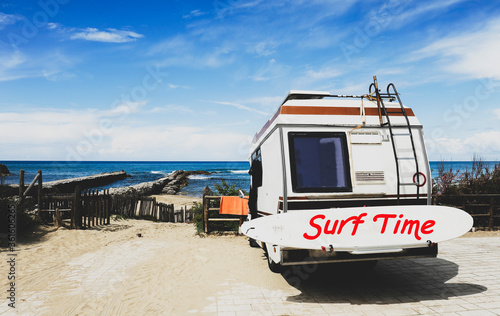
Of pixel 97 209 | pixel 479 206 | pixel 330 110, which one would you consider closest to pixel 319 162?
pixel 330 110

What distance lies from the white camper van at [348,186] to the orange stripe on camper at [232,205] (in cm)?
433

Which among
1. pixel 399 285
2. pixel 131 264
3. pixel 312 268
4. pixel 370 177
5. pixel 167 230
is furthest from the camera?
pixel 167 230

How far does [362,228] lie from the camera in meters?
4.40

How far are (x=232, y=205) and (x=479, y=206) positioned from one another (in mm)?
8730

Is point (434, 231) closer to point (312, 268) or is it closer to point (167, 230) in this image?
point (312, 268)

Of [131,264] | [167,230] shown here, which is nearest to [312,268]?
[131,264]

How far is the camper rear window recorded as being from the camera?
191 inches

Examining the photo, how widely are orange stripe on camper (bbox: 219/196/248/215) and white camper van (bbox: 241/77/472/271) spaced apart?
433 cm

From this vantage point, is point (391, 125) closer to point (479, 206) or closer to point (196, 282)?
point (196, 282)

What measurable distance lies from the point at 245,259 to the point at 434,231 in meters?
4.26

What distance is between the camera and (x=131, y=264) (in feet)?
23.6

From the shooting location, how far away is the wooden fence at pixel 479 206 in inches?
440

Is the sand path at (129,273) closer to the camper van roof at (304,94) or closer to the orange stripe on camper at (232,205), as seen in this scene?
the orange stripe on camper at (232,205)

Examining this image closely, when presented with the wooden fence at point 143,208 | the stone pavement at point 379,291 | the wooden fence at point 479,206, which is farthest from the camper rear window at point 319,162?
the wooden fence at point 143,208
